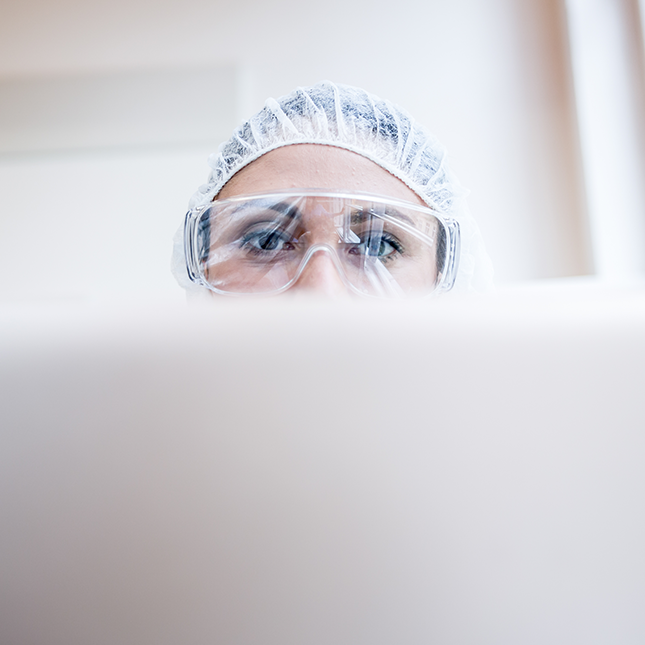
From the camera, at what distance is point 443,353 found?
4.1 inches

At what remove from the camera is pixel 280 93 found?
6.18ft

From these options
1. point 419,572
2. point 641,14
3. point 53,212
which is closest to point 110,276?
point 53,212

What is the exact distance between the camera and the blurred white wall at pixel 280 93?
1.80m

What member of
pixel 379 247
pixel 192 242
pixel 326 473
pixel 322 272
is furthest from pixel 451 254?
pixel 326 473

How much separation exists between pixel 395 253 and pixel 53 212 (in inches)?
69.1

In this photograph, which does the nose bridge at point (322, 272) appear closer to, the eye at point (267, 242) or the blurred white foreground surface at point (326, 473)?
the eye at point (267, 242)

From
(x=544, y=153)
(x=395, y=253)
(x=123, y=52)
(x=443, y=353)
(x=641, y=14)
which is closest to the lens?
(x=443, y=353)

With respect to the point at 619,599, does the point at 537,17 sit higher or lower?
higher

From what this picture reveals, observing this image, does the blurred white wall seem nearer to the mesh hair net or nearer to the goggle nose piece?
the mesh hair net

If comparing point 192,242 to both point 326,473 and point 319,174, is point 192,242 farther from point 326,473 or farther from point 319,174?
point 326,473

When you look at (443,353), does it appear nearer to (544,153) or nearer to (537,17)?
(544,153)

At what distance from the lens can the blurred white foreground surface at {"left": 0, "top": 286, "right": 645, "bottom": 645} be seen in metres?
0.10

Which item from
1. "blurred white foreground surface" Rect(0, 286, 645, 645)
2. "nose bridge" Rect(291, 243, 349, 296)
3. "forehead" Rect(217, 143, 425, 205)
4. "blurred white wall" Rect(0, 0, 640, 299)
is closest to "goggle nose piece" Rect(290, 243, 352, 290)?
"nose bridge" Rect(291, 243, 349, 296)

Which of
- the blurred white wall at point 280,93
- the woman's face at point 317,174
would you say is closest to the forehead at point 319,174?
the woman's face at point 317,174
